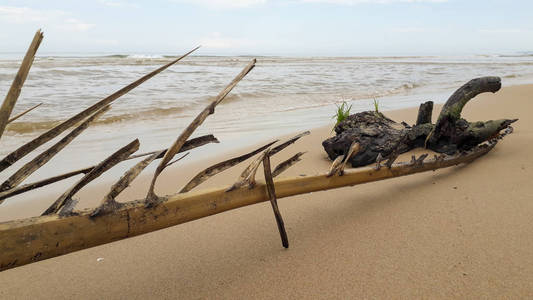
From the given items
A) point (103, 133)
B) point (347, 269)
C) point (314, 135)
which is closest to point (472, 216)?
point (347, 269)

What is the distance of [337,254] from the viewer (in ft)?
5.43

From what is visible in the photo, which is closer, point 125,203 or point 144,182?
point 125,203

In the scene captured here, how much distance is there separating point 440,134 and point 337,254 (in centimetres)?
182

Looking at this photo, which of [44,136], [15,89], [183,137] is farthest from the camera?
[183,137]

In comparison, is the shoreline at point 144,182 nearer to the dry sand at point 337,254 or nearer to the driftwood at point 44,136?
the dry sand at point 337,254

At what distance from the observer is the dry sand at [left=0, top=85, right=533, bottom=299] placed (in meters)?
1.42

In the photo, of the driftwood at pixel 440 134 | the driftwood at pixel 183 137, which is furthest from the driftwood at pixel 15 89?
the driftwood at pixel 440 134

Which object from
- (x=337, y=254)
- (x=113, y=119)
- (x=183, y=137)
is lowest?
(x=113, y=119)

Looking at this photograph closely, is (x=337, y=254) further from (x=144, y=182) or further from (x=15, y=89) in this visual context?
(x=144, y=182)

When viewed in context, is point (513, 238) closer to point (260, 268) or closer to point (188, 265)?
point (260, 268)

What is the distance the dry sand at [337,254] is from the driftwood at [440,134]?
1.79 ft

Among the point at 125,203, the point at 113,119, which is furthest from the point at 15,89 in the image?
the point at 113,119

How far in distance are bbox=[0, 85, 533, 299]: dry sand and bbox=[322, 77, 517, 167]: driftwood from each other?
1.79ft

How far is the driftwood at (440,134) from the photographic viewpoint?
2.88 m
